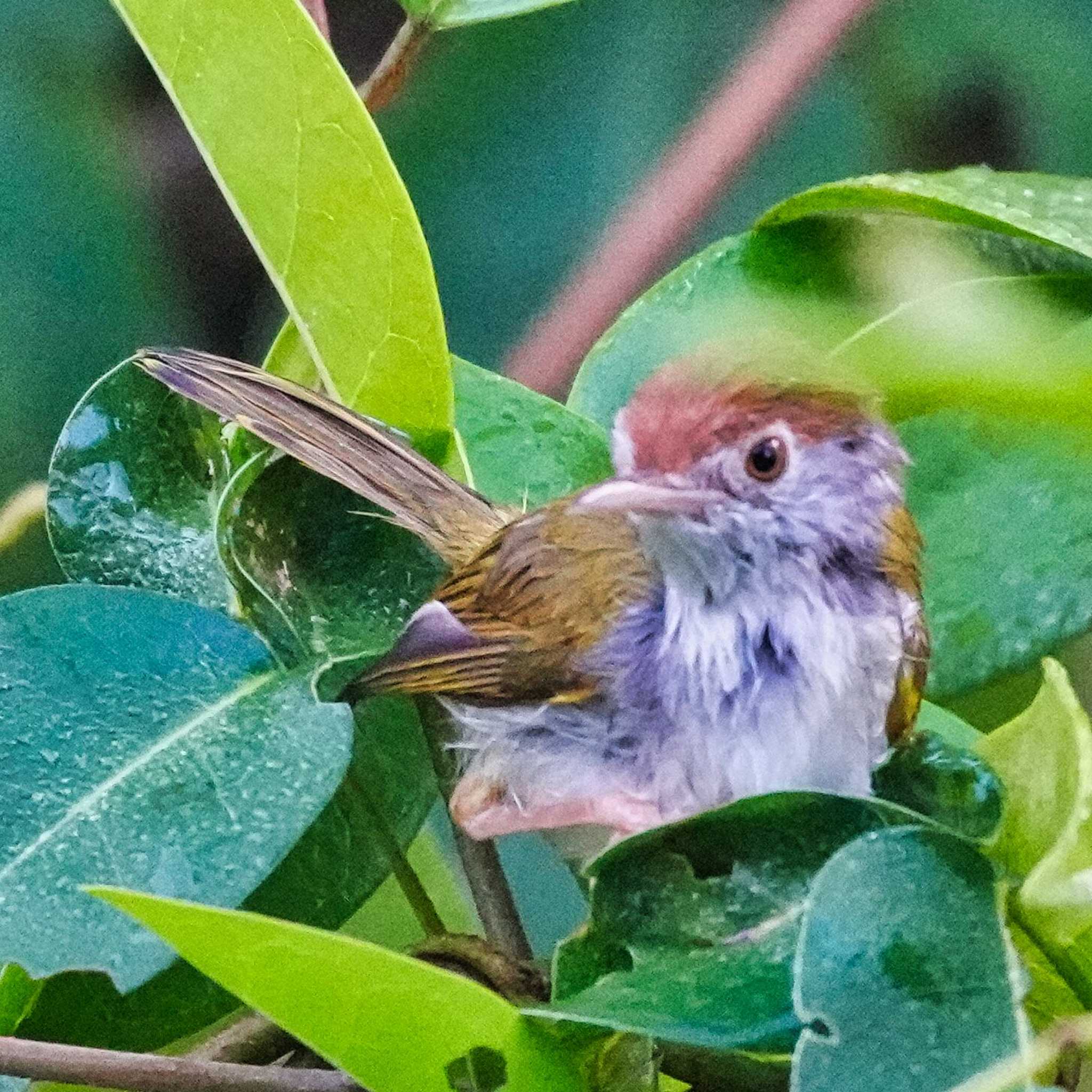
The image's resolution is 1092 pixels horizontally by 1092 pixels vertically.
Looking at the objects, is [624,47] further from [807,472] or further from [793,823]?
[793,823]

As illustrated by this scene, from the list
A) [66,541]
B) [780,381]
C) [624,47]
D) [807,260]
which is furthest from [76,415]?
[624,47]

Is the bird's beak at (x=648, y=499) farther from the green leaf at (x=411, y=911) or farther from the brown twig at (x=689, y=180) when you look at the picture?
the brown twig at (x=689, y=180)

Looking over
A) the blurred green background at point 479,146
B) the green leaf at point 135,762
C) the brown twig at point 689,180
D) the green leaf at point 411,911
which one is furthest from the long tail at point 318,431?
the blurred green background at point 479,146

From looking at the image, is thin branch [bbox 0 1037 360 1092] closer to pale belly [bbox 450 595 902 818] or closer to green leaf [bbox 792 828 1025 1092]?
green leaf [bbox 792 828 1025 1092]

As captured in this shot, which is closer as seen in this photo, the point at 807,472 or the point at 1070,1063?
the point at 1070,1063

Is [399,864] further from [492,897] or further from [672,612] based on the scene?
[672,612]

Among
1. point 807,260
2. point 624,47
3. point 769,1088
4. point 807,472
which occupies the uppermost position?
point 624,47

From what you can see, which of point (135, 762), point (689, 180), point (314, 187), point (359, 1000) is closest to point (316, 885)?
point (135, 762)
